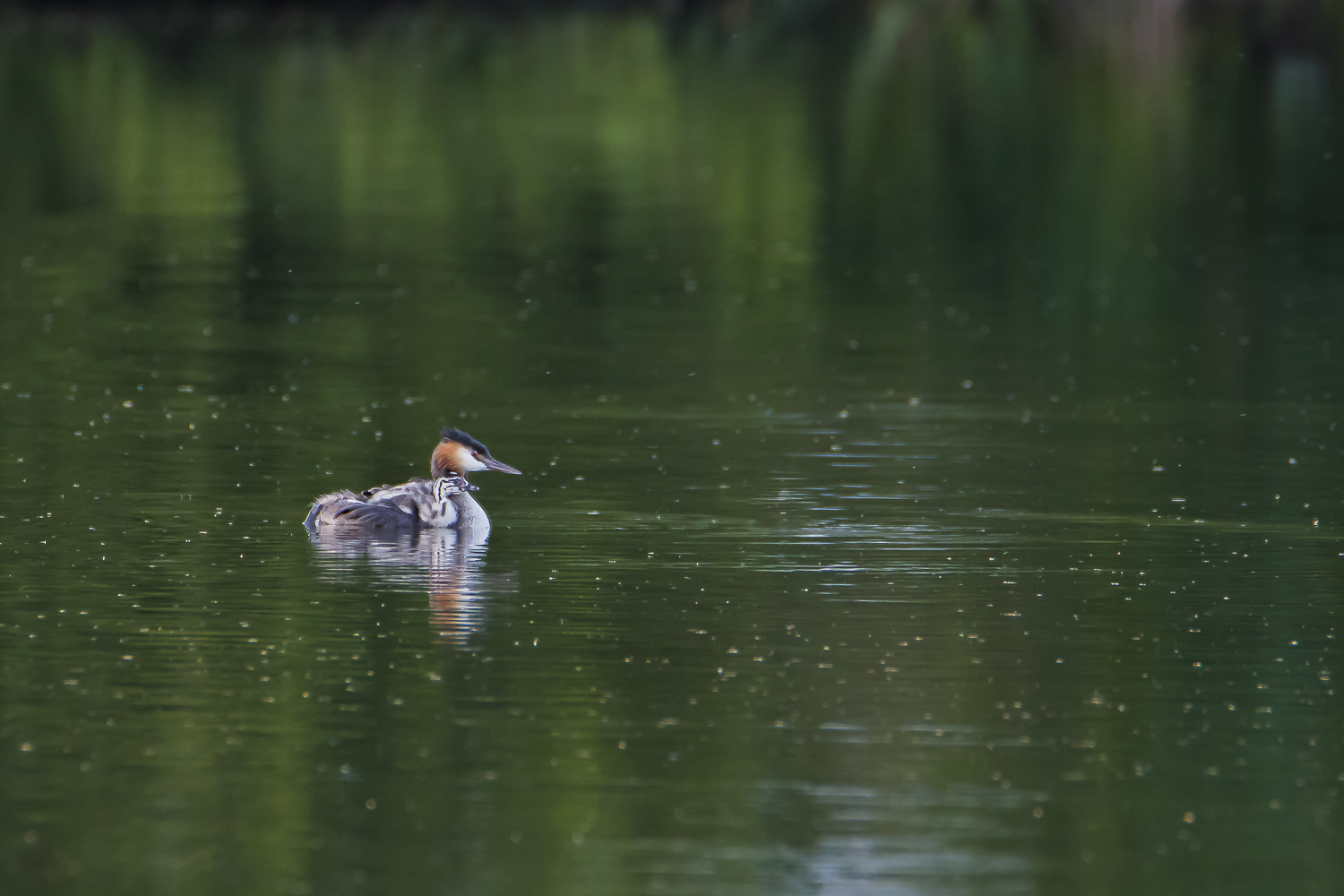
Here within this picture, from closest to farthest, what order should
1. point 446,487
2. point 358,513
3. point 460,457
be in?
point 358,513, point 446,487, point 460,457

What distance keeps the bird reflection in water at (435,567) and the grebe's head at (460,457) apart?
0.46m

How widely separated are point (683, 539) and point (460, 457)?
142 centimetres

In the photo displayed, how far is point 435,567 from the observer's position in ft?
41.1

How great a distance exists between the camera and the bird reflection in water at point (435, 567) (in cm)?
1129

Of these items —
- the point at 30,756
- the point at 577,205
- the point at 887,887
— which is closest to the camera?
the point at 887,887

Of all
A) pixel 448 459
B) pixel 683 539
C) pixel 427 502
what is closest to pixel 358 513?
pixel 427 502

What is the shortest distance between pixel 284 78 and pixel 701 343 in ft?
104

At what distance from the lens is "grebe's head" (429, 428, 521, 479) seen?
13820mm

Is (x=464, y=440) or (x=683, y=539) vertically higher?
(x=464, y=440)

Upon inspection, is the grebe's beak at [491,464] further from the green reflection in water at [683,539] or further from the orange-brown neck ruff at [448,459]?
the green reflection in water at [683,539]

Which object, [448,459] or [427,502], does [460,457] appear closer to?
[448,459]

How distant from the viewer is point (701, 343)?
20.7 metres

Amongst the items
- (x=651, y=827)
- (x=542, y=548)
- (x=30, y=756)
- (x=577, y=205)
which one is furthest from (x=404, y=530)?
(x=577, y=205)

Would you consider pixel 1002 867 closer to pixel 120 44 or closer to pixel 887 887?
pixel 887 887
